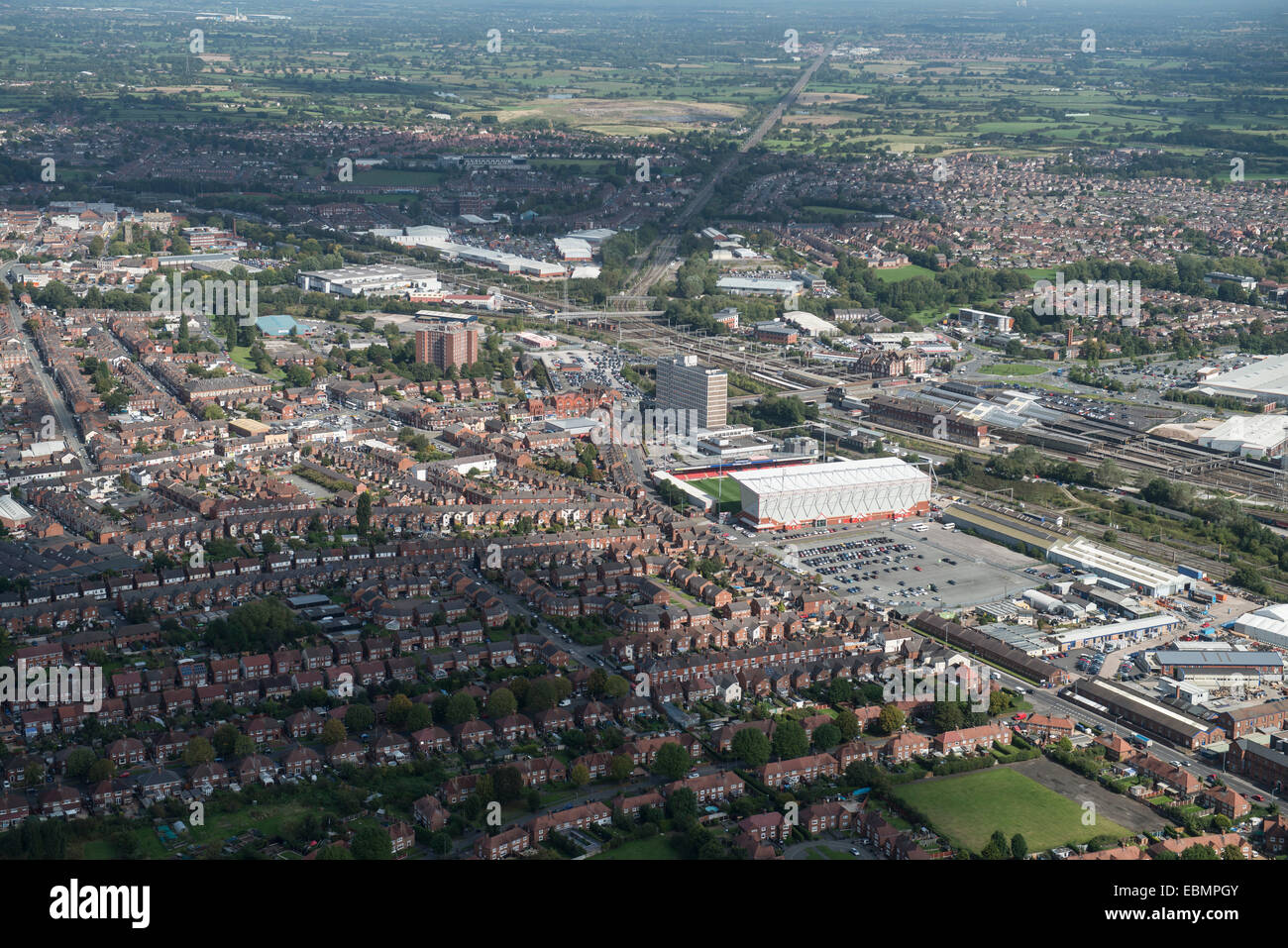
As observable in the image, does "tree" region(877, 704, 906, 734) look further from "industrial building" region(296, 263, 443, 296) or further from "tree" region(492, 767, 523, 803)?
"industrial building" region(296, 263, 443, 296)

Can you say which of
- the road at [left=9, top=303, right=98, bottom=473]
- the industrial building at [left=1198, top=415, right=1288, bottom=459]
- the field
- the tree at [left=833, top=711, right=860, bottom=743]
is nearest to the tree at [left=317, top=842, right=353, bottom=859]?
the tree at [left=833, top=711, right=860, bottom=743]

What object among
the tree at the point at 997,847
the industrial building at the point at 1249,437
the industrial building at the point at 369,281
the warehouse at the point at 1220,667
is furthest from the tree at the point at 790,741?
the industrial building at the point at 369,281

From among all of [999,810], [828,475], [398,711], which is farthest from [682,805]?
[828,475]

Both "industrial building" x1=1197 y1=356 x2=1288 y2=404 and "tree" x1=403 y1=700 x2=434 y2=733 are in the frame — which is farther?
"industrial building" x1=1197 y1=356 x2=1288 y2=404

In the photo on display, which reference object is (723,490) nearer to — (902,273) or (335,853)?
(335,853)

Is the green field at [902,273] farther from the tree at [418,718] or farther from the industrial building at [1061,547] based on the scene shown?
the tree at [418,718]
